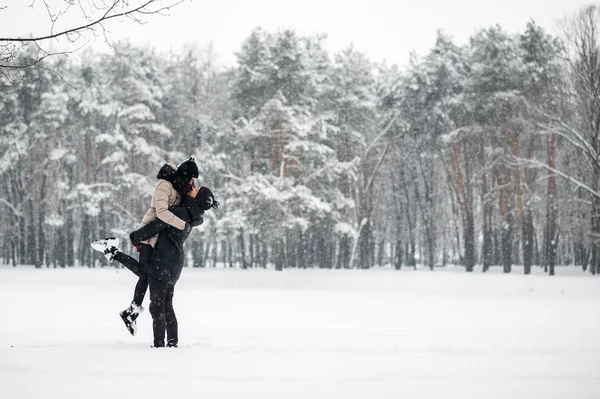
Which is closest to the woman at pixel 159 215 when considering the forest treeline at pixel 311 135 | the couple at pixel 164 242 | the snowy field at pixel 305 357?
the couple at pixel 164 242

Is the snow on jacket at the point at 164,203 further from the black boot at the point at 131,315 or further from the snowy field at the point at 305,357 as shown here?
the snowy field at the point at 305,357

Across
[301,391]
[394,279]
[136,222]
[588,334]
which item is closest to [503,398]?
[301,391]

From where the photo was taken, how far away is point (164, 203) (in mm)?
6270

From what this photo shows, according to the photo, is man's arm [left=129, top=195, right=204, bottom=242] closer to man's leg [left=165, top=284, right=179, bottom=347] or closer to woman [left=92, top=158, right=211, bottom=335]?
woman [left=92, top=158, right=211, bottom=335]

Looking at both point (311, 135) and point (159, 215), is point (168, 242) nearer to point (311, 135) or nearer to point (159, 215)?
point (159, 215)

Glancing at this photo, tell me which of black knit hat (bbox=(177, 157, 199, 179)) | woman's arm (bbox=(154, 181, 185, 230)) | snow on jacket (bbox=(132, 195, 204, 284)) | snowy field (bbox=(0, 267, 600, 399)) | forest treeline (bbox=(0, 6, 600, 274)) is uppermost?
forest treeline (bbox=(0, 6, 600, 274))

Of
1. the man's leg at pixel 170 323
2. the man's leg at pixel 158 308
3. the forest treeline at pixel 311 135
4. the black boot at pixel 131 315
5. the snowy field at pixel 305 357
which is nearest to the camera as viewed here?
the snowy field at pixel 305 357

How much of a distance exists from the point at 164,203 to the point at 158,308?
1.12 metres

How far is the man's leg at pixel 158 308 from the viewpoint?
6180 mm

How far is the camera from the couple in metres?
6.22

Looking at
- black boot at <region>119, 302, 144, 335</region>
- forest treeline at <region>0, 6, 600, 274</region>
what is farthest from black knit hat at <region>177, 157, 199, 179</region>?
forest treeline at <region>0, 6, 600, 274</region>

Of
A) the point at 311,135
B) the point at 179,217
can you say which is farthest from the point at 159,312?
the point at 311,135

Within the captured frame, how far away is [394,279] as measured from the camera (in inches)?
1065

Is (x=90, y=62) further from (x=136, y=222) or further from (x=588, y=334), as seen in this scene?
(x=588, y=334)
